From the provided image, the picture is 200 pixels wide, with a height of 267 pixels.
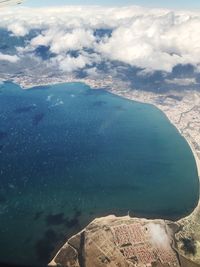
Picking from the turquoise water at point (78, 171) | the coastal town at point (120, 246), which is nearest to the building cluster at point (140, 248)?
the coastal town at point (120, 246)

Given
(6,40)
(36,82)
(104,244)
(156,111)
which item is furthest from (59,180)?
(6,40)

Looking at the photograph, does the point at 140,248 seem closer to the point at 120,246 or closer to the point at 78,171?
the point at 120,246

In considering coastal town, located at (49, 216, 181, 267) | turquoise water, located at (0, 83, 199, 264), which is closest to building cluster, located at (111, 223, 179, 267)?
coastal town, located at (49, 216, 181, 267)

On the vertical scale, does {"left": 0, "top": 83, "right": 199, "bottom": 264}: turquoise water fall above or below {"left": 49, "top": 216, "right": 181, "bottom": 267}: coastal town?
Result: below

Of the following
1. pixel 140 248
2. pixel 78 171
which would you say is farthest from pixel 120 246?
pixel 78 171

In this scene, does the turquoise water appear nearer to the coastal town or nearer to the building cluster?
the coastal town

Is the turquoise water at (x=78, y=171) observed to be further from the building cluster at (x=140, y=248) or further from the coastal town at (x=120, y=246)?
the building cluster at (x=140, y=248)

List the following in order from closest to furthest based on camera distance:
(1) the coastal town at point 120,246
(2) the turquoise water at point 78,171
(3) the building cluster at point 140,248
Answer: (1) the coastal town at point 120,246, (3) the building cluster at point 140,248, (2) the turquoise water at point 78,171
